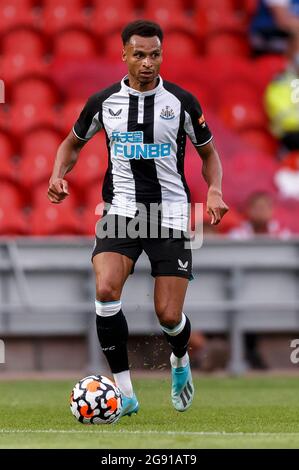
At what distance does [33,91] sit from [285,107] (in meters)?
2.98

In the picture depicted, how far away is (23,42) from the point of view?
15594 mm

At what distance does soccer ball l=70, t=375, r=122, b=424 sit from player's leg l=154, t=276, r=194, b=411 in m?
0.62

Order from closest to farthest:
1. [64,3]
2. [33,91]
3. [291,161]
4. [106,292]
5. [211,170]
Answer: [106,292]
[211,170]
[291,161]
[33,91]
[64,3]

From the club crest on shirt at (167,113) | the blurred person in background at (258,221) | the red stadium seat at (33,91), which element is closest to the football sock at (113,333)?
the club crest on shirt at (167,113)

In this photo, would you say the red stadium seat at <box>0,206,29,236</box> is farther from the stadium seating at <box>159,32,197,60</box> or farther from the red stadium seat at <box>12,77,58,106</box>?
the stadium seating at <box>159,32,197,60</box>

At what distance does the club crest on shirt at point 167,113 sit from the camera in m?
7.61

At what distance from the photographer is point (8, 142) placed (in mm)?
14320

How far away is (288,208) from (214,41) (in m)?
3.06

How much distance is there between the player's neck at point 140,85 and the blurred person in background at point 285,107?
7.02 m

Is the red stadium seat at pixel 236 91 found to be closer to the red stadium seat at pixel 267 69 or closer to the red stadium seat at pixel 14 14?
the red stadium seat at pixel 267 69

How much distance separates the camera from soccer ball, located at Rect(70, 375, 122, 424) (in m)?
7.18

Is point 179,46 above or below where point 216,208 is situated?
above

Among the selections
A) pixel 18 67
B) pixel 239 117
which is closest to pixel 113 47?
pixel 18 67

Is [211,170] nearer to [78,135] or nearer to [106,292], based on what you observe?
[78,135]
